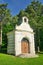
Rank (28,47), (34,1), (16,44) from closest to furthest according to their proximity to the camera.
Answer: (16,44) → (28,47) → (34,1)

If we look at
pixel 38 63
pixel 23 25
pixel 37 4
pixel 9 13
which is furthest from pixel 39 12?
pixel 38 63

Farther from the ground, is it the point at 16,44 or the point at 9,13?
the point at 9,13

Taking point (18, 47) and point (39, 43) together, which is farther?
point (39, 43)

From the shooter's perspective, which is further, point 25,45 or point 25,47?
point 25,45

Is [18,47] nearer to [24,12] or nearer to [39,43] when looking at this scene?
[39,43]

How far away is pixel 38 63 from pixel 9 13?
1009 inches

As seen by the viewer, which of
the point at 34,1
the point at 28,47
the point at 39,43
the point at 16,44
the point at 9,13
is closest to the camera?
the point at 16,44

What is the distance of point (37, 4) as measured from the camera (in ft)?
164

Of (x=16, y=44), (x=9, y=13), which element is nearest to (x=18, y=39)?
(x=16, y=44)

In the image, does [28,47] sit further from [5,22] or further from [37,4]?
[37,4]

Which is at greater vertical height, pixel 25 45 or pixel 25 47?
pixel 25 45

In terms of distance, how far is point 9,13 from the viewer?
45.2 meters

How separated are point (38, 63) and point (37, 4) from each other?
30.7m

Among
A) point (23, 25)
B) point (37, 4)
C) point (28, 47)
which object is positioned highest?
point (37, 4)
